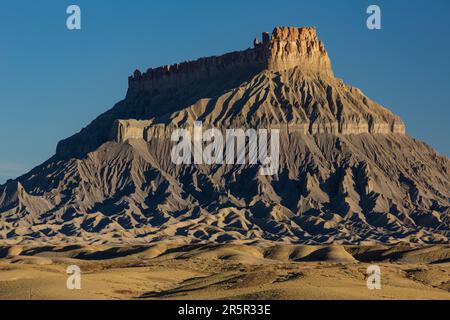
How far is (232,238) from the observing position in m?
182

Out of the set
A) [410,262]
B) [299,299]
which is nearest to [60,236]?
[410,262]

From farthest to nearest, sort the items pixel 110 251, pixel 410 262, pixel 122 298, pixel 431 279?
pixel 110 251 → pixel 410 262 → pixel 431 279 → pixel 122 298

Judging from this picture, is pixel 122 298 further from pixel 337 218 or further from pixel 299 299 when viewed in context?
pixel 337 218

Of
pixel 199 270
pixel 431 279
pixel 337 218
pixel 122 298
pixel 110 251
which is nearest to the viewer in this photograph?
pixel 122 298

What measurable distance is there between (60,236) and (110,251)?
58.5 meters

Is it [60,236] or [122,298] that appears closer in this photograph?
[122,298]

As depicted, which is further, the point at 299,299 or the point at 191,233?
the point at 191,233

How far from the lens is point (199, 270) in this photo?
90.6 m

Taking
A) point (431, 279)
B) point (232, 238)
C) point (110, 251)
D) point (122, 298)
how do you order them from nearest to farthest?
point (122, 298) → point (431, 279) → point (110, 251) → point (232, 238)

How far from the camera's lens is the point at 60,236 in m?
Result: 192
